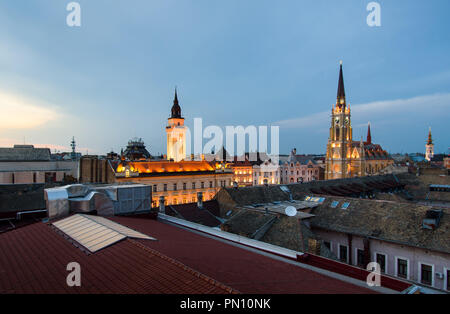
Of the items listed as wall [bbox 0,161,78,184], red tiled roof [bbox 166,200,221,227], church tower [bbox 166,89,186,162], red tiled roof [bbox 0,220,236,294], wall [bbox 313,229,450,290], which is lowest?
wall [bbox 313,229,450,290]

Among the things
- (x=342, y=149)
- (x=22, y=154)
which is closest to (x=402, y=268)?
(x=22, y=154)

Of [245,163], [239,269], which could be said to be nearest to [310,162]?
[245,163]

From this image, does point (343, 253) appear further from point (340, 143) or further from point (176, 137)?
point (340, 143)

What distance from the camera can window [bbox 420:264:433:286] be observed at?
1828 cm

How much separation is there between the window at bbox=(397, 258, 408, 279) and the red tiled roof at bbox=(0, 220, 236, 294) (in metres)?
18.4

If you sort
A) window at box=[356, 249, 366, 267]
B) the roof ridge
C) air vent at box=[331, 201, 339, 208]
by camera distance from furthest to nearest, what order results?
air vent at box=[331, 201, 339, 208] < window at box=[356, 249, 366, 267] < the roof ridge

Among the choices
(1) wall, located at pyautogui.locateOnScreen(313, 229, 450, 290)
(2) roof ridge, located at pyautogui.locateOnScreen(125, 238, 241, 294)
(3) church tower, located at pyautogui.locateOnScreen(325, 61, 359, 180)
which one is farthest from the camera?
(3) church tower, located at pyautogui.locateOnScreen(325, 61, 359, 180)

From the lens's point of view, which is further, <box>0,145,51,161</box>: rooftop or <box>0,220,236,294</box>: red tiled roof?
<box>0,145,51,161</box>: rooftop

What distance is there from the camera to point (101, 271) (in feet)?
27.2

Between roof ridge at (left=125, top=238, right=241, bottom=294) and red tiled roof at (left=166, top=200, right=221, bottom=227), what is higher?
roof ridge at (left=125, top=238, right=241, bottom=294)

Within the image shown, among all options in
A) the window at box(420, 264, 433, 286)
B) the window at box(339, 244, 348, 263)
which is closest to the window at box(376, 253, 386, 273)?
the window at box(420, 264, 433, 286)

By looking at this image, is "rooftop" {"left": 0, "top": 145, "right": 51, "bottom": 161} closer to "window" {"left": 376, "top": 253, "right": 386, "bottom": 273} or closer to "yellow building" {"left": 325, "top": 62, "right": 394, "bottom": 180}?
"window" {"left": 376, "top": 253, "right": 386, "bottom": 273}

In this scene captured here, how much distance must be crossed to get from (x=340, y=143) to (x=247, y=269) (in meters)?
96.6

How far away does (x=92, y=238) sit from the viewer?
11.3 metres
